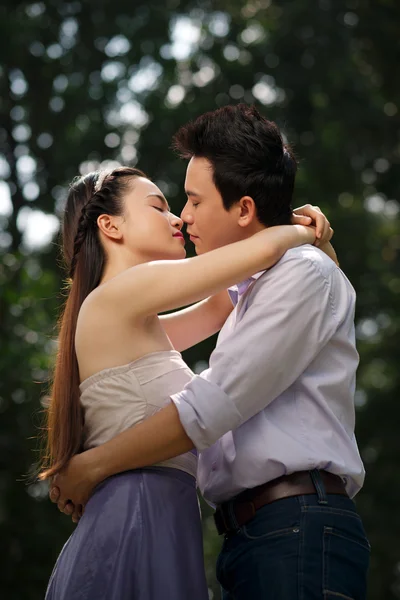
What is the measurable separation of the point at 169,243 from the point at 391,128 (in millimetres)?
13768

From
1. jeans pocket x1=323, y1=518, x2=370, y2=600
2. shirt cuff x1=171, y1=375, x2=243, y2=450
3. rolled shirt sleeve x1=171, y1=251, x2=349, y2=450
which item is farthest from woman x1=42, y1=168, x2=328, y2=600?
jeans pocket x1=323, y1=518, x2=370, y2=600

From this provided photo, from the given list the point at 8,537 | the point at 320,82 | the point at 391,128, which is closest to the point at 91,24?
the point at 320,82

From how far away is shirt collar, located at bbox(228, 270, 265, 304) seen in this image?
2959 mm

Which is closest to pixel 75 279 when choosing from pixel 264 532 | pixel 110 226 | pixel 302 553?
pixel 110 226

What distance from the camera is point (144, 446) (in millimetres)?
2660

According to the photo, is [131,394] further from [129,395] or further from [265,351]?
[265,351]

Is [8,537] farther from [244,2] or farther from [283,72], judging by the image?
[244,2]

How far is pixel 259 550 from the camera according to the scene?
263cm

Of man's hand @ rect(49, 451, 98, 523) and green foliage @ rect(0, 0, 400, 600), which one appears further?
green foliage @ rect(0, 0, 400, 600)

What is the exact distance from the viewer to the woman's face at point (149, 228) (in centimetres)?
311

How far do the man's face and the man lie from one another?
0.86 feet

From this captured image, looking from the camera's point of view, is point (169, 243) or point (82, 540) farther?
point (169, 243)

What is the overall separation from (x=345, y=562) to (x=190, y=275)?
88cm

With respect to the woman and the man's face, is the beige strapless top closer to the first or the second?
the woman
